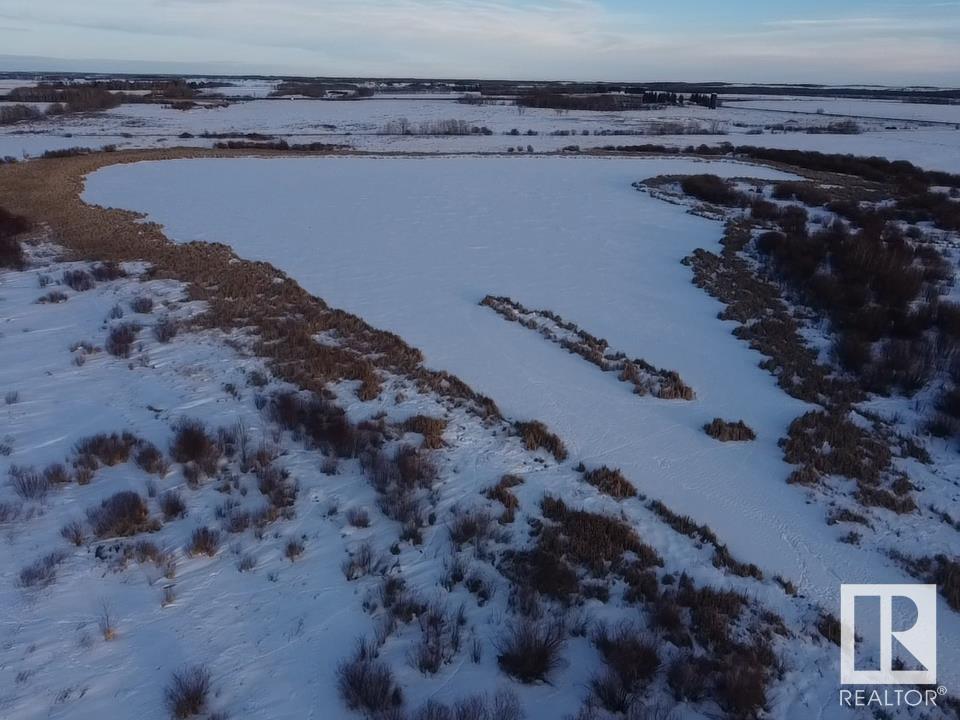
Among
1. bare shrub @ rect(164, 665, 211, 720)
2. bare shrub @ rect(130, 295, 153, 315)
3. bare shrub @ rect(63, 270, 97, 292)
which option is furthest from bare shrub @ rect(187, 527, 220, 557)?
bare shrub @ rect(63, 270, 97, 292)

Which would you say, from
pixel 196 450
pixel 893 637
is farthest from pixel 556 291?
pixel 893 637

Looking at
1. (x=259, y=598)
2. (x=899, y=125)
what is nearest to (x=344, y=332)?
(x=259, y=598)

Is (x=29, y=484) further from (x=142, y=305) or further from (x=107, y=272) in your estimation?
(x=107, y=272)

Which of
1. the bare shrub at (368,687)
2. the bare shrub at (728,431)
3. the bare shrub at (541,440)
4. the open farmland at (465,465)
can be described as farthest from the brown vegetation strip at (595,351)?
the bare shrub at (368,687)

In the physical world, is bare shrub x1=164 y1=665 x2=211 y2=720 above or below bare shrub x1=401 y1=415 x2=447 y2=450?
below

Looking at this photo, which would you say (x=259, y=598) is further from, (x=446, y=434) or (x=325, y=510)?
(x=446, y=434)

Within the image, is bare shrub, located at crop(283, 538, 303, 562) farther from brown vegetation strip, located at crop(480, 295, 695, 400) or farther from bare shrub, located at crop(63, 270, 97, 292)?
bare shrub, located at crop(63, 270, 97, 292)
